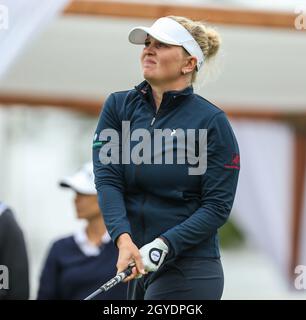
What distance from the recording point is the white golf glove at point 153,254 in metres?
3.53

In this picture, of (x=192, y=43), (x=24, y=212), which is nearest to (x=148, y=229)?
(x=192, y=43)

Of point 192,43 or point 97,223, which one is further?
point 97,223

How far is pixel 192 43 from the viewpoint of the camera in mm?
3762

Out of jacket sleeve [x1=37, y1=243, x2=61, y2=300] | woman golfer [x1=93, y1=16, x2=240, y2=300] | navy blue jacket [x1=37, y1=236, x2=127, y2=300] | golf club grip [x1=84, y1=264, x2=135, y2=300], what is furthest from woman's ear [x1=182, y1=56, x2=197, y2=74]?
jacket sleeve [x1=37, y1=243, x2=61, y2=300]

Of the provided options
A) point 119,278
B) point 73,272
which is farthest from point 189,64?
point 73,272

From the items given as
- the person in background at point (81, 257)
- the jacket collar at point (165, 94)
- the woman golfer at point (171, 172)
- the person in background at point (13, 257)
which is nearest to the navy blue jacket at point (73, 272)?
the person in background at point (81, 257)

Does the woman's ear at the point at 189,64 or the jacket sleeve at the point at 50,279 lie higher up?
the woman's ear at the point at 189,64

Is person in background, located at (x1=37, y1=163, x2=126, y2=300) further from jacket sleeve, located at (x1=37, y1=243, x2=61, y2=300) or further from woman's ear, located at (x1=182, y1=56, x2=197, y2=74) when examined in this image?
woman's ear, located at (x1=182, y1=56, x2=197, y2=74)

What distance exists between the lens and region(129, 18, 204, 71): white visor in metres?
3.68

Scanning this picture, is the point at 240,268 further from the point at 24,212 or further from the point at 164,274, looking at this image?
the point at 164,274

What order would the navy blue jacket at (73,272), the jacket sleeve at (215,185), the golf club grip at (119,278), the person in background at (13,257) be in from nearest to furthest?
the golf club grip at (119,278) < the jacket sleeve at (215,185) < the person in background at (13,257) < the navy blue jacket at (73,272)

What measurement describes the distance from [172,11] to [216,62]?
3835mm

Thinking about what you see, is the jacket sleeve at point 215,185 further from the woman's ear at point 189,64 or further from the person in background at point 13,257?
the person in background at point 13,257

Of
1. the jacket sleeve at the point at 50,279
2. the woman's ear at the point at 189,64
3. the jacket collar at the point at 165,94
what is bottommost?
the jacket sleeve at the point at 50,279
